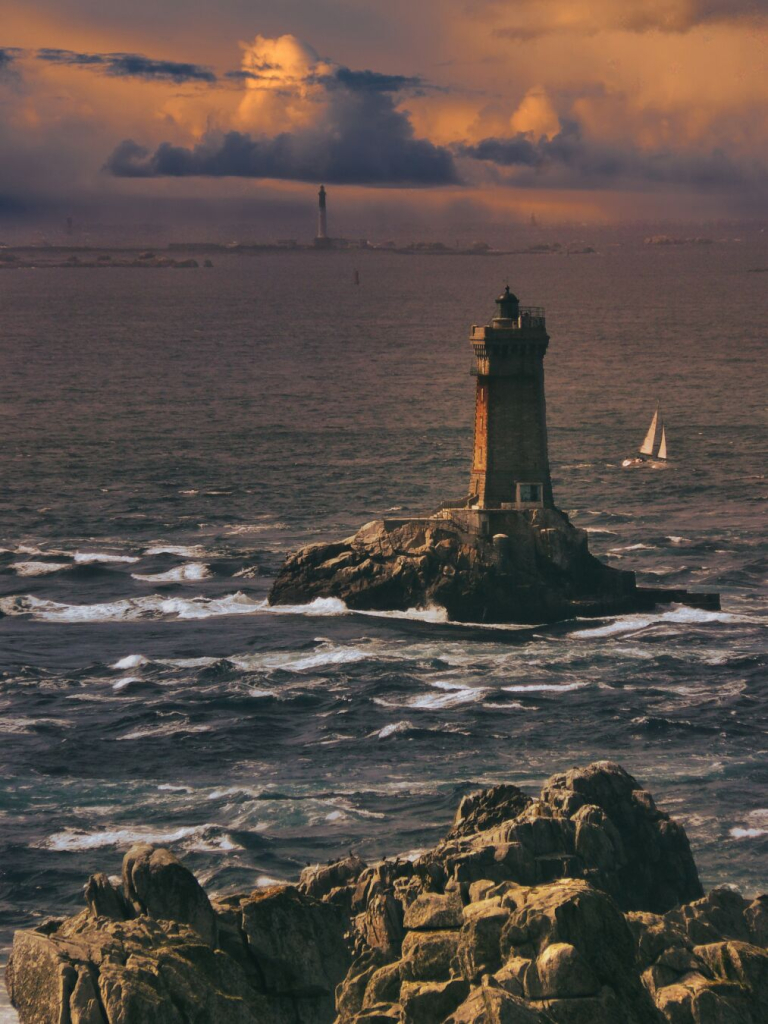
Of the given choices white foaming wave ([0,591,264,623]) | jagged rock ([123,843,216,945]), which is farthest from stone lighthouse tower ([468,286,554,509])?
jagged rock ([123,843,216,945])

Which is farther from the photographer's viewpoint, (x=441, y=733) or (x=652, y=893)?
(x=441, y=733)

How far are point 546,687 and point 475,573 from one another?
14910mm

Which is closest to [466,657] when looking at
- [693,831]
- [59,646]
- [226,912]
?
[59,646]

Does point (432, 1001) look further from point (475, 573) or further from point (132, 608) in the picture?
point (132, 608)

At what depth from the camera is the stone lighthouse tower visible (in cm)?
10619

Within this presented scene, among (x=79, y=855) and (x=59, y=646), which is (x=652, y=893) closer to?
(x=79, y=855)

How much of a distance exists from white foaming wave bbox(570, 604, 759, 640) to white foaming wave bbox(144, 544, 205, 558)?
28873mm

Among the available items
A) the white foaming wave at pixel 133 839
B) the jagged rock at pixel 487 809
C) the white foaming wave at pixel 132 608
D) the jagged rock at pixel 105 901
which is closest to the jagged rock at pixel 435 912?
the jagged rock at pixel 105 901

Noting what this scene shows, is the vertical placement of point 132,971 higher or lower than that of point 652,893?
higher

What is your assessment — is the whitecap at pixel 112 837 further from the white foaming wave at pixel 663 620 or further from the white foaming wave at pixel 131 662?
the white foaming wave at pixel 663 620

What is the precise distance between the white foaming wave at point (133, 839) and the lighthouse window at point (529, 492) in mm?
41786

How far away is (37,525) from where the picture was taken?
422 ft

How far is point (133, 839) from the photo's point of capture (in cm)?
6762

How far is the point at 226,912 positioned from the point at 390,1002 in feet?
22.9
